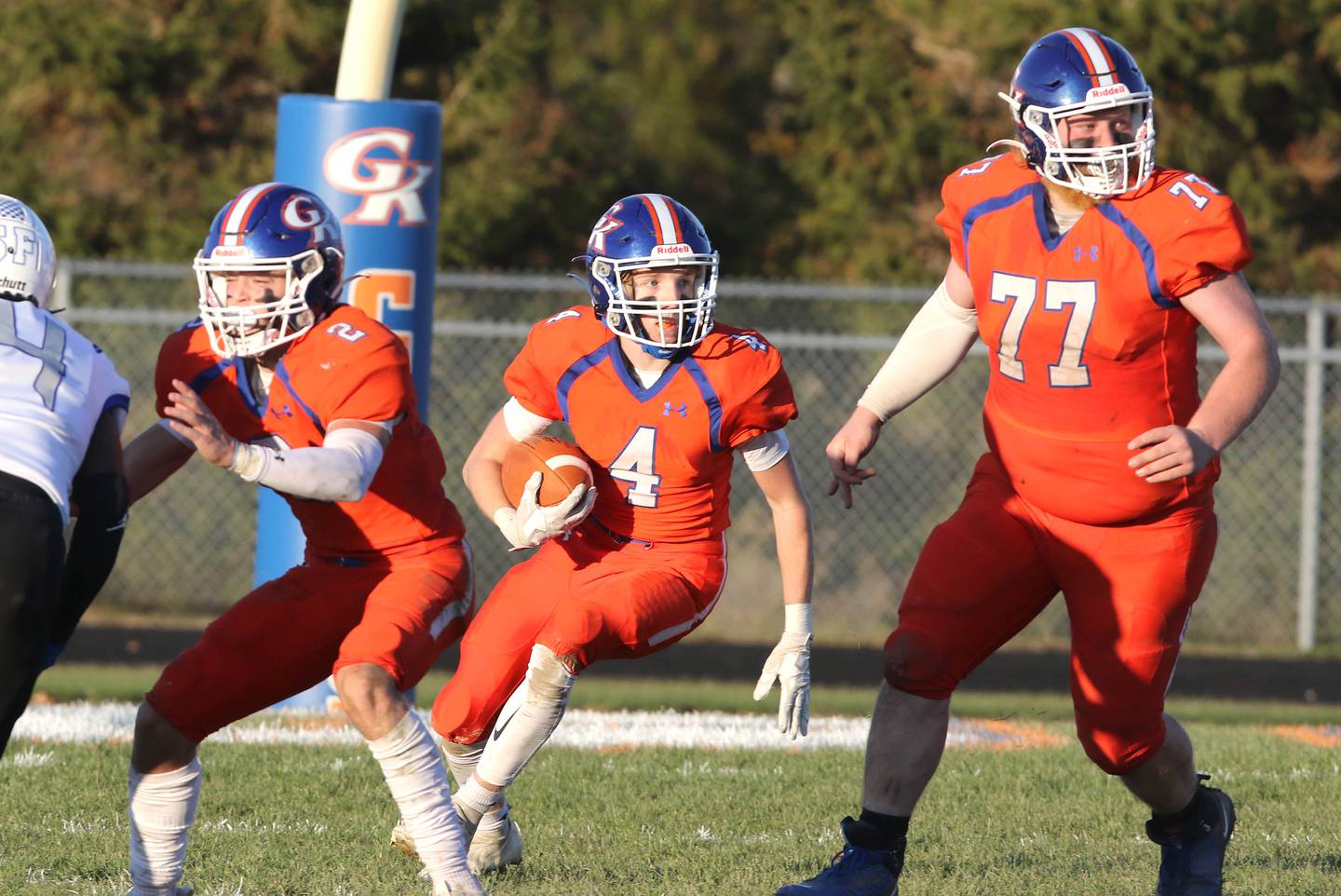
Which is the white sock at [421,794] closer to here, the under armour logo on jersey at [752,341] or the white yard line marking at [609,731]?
the under armour logo on jersey at [752,341]

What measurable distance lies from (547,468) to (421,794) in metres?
0.97

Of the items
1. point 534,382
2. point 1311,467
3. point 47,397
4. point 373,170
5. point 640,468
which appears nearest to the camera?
point 47,397

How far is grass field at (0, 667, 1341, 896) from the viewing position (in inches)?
183

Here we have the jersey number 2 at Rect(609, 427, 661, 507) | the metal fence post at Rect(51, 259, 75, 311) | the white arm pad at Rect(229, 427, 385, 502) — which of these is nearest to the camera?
the white arm pad at Rect(229, 427, 385, 502)

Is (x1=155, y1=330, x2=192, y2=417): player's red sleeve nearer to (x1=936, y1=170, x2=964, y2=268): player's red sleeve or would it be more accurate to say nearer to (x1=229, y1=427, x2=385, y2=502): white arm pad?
(x1=229, y1=427, x2=385, y2=502): white arm pad

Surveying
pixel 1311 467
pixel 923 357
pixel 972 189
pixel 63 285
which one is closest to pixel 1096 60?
pixel 972 189

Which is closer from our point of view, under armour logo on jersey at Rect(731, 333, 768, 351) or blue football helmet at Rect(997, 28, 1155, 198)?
Result: blue football helmet at Rect(997, 28, 1155, 198)

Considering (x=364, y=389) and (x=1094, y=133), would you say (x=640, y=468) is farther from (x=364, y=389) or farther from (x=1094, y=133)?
(x=1094, y=133)

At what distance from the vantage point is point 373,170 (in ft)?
23.9

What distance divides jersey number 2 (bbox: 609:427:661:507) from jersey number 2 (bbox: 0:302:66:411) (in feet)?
4.87

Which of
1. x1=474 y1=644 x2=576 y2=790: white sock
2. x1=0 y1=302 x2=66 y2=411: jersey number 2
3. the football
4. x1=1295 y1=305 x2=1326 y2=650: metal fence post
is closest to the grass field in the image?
x1=474 y1=644 x2=576 y2=790: white sock

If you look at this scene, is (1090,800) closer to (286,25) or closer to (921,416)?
(921,416)

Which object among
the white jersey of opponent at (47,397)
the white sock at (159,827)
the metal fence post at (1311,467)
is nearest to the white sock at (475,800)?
the white sock at (159,827)

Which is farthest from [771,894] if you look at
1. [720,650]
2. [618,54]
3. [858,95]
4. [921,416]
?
[618,54]
